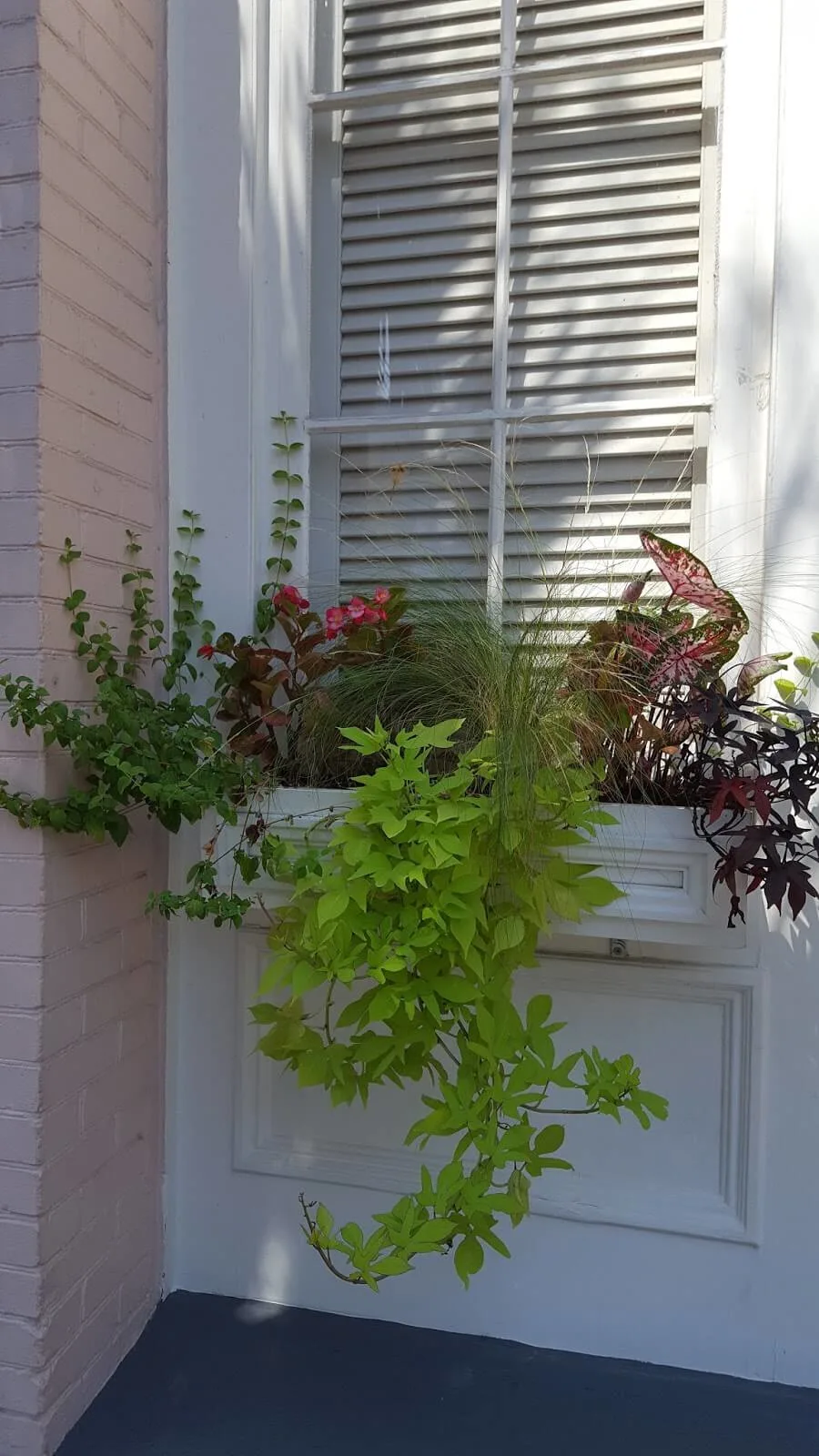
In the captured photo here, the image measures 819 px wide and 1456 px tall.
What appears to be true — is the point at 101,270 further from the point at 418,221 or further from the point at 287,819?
the point at 287,819

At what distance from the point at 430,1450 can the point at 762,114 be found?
225 cm

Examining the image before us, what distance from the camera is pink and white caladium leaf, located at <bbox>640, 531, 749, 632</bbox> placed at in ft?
4.69

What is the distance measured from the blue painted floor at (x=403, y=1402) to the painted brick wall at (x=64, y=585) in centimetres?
12

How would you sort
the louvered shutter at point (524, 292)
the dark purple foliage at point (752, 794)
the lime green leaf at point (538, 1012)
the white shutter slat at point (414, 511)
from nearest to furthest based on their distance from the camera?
1. the dark purple foliage at point (752, 794)
2. the lime green leaf at point (538, 1012)
3. the louvered shutter at point (524, 292)
4. the white shutter slat at point (414, 511)

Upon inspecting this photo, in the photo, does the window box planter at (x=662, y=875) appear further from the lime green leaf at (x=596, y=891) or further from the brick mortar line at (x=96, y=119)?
the brick mortar line at (x=96, y=119)

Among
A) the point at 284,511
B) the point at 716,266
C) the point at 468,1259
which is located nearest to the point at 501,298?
the point at 716,266

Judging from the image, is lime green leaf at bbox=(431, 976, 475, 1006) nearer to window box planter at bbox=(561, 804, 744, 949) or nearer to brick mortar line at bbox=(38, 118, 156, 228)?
window box planter at bbox=(561, 804, 744, 949)

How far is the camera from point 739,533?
1.63 metres

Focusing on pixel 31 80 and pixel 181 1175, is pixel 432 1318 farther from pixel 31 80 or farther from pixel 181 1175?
pixel 31 80

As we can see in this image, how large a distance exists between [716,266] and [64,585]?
1246mm

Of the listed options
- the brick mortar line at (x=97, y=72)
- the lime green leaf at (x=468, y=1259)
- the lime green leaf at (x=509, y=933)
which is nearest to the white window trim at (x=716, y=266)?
the brick mortar line at (x=97, y=72)

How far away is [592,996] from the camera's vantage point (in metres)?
1.69

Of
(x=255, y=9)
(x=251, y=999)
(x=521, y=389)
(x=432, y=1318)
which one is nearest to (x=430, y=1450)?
(x=432, y=1318)

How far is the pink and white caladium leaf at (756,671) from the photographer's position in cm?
147
